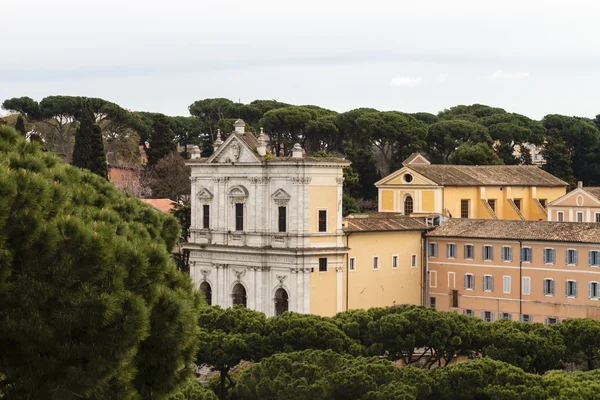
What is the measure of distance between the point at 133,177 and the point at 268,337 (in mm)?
45746

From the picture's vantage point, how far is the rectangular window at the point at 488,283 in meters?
52.8

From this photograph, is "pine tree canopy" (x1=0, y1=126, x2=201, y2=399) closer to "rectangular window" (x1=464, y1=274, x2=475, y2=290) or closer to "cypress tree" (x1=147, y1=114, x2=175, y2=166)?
"rectangular window" (x1=464, y1=274, x2=475, y2=290)

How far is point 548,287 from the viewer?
2002 inches

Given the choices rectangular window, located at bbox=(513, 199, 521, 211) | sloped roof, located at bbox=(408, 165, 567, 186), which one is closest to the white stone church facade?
sloped roof, located at bbox=(408, 165, 567, 186)

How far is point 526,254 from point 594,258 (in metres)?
2.92

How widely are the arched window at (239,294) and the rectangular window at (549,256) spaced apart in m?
11.6

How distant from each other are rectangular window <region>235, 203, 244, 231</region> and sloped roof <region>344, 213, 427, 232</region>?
13.2ft

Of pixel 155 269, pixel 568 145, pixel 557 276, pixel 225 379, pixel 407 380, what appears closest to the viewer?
pixel 155 269

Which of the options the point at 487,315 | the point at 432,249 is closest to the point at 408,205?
the point at 432,249

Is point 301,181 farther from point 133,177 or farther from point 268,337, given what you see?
point 133,177

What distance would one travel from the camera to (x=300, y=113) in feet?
303

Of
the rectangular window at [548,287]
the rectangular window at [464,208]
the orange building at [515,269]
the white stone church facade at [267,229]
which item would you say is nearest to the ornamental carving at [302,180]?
the white stone church facade at [267,229]

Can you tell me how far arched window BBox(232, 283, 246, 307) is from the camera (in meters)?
53.8

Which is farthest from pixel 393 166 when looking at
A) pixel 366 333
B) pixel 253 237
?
pixel 366 333
